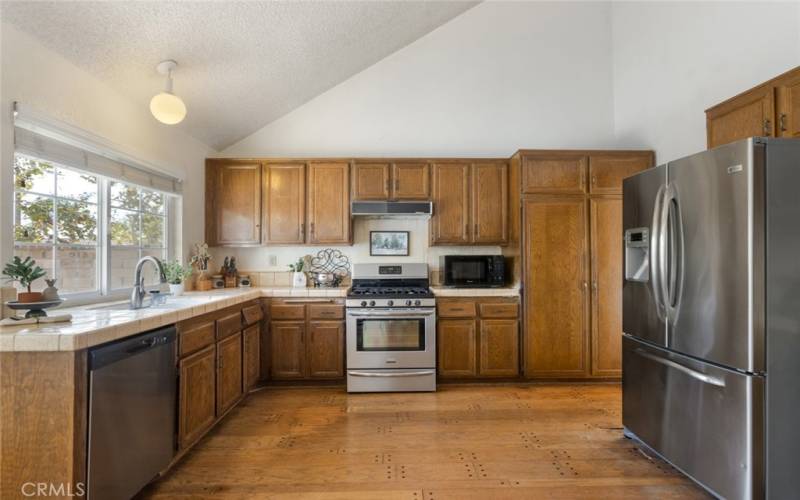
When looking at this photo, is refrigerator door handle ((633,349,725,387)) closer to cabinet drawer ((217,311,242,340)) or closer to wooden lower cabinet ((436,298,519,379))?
wooden lower cabinet ((436,298,519,379))

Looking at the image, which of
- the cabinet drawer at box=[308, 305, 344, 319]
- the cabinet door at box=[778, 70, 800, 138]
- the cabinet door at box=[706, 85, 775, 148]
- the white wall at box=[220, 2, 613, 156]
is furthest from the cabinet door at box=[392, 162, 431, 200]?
the cabinet door at box=[778, 70, 800, 138]

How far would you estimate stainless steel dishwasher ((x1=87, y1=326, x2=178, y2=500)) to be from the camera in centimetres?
152

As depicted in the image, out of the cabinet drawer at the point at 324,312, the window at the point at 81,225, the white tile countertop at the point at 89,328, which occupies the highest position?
the window at the point at 81,225

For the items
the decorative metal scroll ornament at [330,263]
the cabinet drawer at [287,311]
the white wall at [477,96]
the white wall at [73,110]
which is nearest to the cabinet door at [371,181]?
the white wall at [477,96]

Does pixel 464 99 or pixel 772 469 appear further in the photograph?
pixel 464 99

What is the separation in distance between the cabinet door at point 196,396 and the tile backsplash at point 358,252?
61.3 inches

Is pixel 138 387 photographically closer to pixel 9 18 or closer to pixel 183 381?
pixel 183 381

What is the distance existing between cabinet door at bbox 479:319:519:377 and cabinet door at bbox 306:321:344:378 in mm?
1336

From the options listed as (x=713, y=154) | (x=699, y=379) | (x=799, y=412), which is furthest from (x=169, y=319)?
(x=799, y=412)

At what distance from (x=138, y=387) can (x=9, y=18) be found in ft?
6.34

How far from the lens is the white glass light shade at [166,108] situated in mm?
2188

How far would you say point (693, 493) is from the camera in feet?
6.28

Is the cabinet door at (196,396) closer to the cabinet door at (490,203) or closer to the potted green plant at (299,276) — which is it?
the potted green plant at (299,276)

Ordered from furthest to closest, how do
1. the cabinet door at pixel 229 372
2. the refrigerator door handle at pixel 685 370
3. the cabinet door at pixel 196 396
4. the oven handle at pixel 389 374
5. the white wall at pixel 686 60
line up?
1. the oven handle at pixel 389 374
2. the cabinet door at pixel 229 372
3. the white wall at pixel 686 60
4. the cabinet door at pixel 196 396
5. the refrigerator door handle at pixel 685 370
